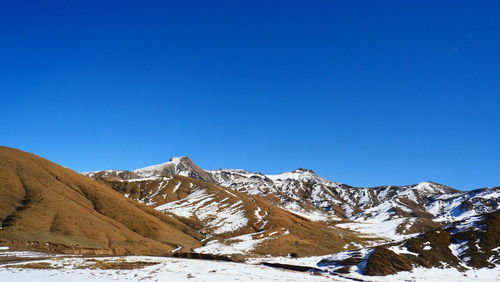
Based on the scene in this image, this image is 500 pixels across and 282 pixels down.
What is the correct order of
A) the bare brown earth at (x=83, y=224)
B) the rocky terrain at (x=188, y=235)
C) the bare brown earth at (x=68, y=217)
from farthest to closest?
the bare brown earth at (x=83, y=224)
the bare brown earth at (x=68, y=217)
the rocky terrain at (x=188, y=235)

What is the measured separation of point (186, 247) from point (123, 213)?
2730cm

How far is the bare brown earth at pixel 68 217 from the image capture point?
84.6 m

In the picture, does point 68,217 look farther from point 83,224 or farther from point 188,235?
point 188,235

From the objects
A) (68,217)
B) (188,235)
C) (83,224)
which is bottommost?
(83,224)

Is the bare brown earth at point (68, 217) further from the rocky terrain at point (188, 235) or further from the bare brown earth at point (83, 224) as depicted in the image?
the rocky terrain at point (188, 235)

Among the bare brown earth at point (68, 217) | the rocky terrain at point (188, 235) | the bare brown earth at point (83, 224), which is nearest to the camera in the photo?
the rocky terrain at point (188, 235)

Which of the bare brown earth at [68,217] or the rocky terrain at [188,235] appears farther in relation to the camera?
the bare brown earth at [68,217]

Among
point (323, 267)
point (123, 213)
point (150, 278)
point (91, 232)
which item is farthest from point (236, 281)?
point (123, 213)

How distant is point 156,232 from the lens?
384 feet

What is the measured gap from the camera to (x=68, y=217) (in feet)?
320

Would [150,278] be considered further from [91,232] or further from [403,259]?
[91,232]

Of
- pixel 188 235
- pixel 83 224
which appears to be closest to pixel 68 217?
pixel 83 224

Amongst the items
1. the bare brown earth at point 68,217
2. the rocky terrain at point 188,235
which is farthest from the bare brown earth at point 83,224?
the rocky terrain at point 188,235

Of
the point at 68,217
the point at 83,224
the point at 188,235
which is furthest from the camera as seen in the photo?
the point at 188,235
